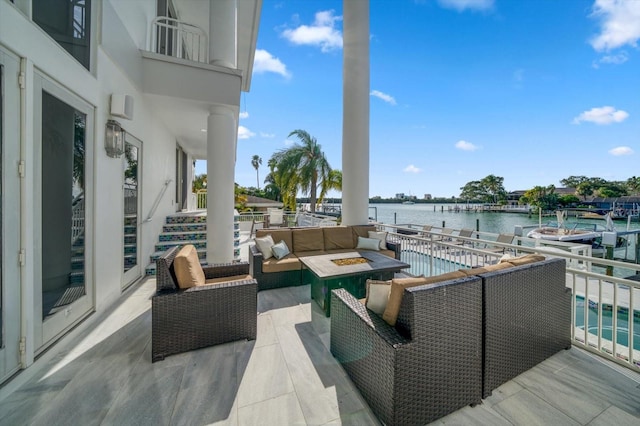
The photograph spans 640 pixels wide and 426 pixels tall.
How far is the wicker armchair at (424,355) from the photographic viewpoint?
4.75 feet

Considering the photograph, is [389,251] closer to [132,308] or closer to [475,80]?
[132,308]

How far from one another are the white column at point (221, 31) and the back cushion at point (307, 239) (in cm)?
356

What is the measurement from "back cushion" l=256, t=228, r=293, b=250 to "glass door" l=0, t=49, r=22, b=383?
281cm

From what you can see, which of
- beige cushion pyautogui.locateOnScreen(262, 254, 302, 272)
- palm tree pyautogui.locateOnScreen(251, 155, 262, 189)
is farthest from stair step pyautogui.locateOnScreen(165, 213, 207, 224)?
palm tree pyautogui.locateOnScreen(251, 155, 262, 189)

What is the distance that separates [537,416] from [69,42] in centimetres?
517

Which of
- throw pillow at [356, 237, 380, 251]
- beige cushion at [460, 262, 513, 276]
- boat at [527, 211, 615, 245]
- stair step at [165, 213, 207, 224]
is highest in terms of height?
stair step at [165, 213, 207, 224]

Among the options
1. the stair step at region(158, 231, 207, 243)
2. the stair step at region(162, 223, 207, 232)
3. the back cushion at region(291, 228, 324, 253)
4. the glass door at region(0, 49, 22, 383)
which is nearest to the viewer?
the glass door at region(0, 49, 22, 383)

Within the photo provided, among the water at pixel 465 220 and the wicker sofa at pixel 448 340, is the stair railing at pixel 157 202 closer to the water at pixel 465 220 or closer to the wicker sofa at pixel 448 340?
the wicker sofa at pixel 448 340

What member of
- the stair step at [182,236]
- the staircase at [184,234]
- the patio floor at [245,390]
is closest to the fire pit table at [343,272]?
the patio floor at [245,390]

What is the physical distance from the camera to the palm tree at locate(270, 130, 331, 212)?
11.2 meters

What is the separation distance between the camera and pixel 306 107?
1302cm

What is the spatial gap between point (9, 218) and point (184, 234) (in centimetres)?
381

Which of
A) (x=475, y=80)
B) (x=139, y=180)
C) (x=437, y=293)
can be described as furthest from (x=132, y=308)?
(x=475, y=80)

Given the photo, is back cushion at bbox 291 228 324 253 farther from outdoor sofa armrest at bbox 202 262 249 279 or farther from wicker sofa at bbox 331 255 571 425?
wicker sofa at bbox 331 255 571 425
